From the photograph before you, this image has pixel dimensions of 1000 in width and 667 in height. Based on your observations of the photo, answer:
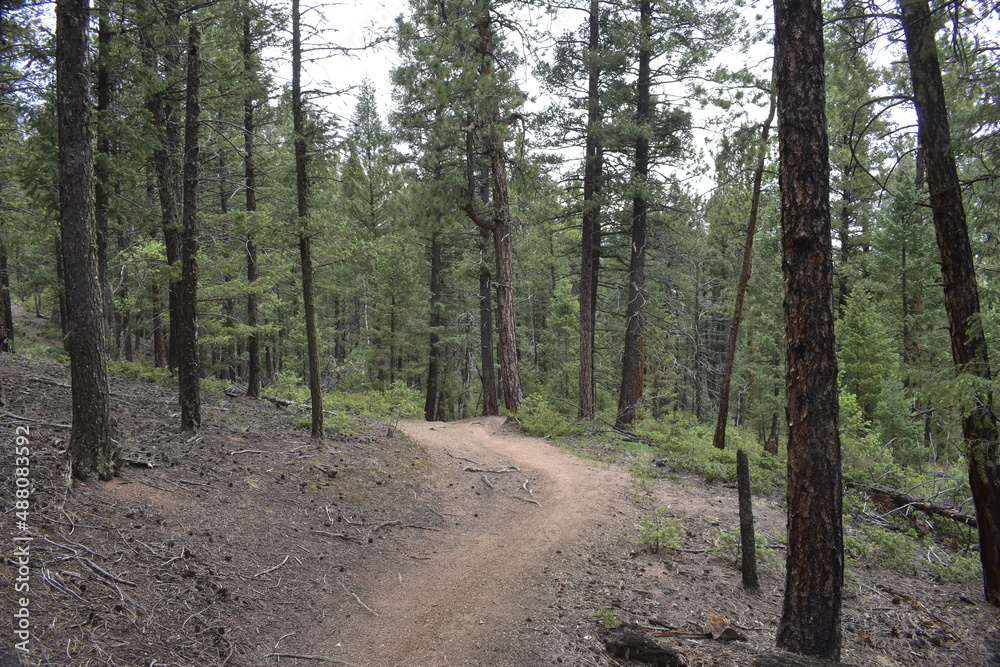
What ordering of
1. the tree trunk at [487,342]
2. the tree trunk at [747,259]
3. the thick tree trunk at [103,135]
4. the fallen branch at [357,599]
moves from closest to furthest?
1. the fallen branch at [357,599]
2. the thick tree trunk at [103,135]
3. the tree trunk at [747,259]
4. the tree trunk at [487,342]

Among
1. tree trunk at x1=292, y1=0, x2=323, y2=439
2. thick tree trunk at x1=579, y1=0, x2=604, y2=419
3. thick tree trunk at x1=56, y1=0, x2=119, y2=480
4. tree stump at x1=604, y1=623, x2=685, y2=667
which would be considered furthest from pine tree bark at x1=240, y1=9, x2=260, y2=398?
tree stump at x1=604, y1=623, x2=685, y2=667

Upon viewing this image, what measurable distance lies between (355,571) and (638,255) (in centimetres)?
1240

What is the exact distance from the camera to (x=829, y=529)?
4406mm

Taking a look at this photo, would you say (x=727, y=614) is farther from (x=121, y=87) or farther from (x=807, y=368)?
(x=121, y=87)

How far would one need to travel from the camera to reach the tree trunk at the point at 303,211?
920 cm

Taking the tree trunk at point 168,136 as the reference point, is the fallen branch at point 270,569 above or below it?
below

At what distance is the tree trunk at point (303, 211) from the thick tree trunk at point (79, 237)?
3540 mm

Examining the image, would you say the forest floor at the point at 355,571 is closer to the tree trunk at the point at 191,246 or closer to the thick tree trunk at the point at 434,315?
the tree trunk at the point at 191,246

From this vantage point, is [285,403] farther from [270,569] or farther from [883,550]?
[883,550]

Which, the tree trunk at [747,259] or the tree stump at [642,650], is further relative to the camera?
the tree trunk at [747,259]

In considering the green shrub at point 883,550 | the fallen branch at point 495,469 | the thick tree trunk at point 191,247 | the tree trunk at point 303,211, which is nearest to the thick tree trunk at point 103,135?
the thick tree trunk at point 191,247

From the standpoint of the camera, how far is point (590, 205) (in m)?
14.6

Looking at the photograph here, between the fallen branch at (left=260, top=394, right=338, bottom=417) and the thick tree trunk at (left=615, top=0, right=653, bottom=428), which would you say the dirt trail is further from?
the thick tree trunk at (left=615, top=0, right=653, bottom=428)
